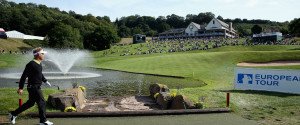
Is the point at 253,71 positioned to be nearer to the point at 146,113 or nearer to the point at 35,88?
the point at 146,113

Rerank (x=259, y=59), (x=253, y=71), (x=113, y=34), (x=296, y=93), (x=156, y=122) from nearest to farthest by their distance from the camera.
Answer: (x=156, y=122) < (x=296, y=93) < (x=253, y=71) < (x=259, y=59) < (x=113, y=34)

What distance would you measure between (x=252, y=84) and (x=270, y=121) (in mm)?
10247

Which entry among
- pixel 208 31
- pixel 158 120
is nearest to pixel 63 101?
pixel 158 120

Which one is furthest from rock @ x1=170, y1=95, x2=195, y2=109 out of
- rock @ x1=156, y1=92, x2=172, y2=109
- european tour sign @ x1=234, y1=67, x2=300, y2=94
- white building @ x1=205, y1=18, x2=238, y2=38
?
white building @ x1=205, y1=18, x2=238, y2=38

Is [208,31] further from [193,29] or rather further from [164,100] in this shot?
[164,100]

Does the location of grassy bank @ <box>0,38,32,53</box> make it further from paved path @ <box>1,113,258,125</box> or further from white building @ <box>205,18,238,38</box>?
paved path @ <box>1,113,258,125</box>

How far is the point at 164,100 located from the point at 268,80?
955 centimetres

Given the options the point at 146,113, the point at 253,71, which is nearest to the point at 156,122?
the point at 146,113

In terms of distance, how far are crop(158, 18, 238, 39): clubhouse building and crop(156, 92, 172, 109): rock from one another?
155m

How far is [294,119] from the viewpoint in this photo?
15961 mm

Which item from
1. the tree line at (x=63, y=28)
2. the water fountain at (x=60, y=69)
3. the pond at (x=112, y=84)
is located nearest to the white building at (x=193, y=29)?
the tree line at (x=63, y=28)

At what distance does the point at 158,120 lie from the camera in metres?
15.0

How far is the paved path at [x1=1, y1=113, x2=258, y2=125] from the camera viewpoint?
14255mm

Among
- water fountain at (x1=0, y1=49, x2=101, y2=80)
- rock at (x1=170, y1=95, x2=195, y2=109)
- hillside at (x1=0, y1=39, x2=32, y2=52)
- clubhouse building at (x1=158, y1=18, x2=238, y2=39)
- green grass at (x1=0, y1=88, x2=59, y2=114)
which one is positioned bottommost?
water fountain at (x1=0, y1=49, x2=101, y2=80)
